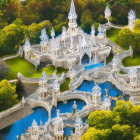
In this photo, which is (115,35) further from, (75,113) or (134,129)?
(134,129)

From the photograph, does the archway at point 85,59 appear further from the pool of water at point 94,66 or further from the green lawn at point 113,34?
the green lawn at point 113,34

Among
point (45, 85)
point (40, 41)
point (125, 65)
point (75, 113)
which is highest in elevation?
point (40, 41)

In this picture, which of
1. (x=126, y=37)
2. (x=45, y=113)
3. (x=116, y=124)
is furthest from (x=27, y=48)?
(x=116, y=124)

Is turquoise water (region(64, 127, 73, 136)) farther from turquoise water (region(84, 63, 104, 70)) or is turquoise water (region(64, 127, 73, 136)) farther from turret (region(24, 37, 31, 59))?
turret (region(24, 37, 31, 59))

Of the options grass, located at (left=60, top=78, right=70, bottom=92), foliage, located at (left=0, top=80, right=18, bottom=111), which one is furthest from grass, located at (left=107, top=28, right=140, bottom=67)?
foliage, located at (left=0, top=80, right=18, bottom=111)

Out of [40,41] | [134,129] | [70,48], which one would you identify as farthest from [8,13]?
[134,129]
